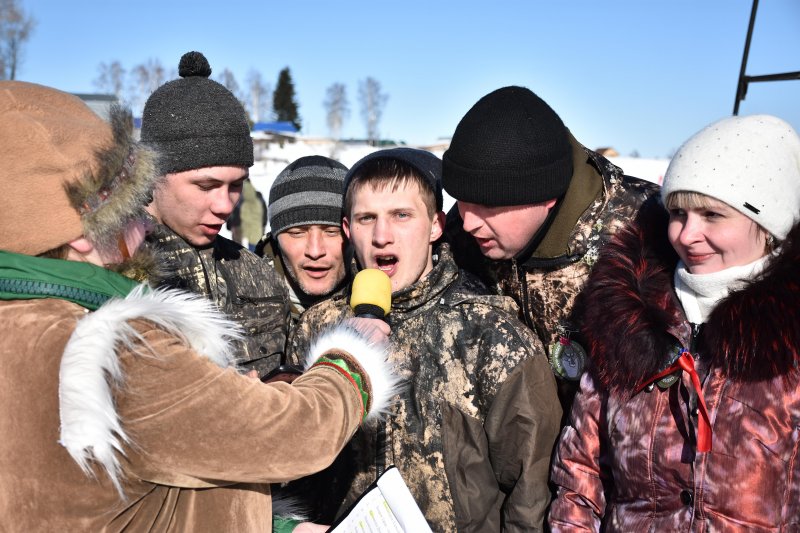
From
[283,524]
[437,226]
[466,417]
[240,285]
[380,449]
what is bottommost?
[283,524]

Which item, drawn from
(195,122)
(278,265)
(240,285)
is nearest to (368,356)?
(240,285)

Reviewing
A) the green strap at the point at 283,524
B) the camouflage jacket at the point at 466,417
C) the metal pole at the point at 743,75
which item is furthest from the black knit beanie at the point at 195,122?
the metal pole at the point at 743,75

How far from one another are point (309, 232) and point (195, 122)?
35.3 inches

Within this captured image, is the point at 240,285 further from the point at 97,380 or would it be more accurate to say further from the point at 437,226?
the point at 97,380

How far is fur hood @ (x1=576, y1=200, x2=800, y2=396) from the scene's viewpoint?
A: 6.24 ft

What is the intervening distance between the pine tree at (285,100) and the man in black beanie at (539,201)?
74963mm

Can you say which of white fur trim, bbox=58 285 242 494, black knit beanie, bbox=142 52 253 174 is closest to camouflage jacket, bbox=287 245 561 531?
black knit beanie, bbox=142 52 253 174

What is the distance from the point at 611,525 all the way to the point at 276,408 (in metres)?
1.30

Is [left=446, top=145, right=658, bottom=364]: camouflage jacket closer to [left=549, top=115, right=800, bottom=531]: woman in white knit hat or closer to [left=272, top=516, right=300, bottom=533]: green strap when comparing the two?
[left=549, top=115, right=800, bottom=531]: woman in white knit hat

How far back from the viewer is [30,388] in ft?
4.96

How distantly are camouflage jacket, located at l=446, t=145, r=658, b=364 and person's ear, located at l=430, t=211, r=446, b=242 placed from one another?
0.37 metres

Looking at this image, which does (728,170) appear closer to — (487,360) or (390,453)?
(487,360)

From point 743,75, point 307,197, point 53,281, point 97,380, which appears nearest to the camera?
point 97,380

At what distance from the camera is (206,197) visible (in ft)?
9.77
